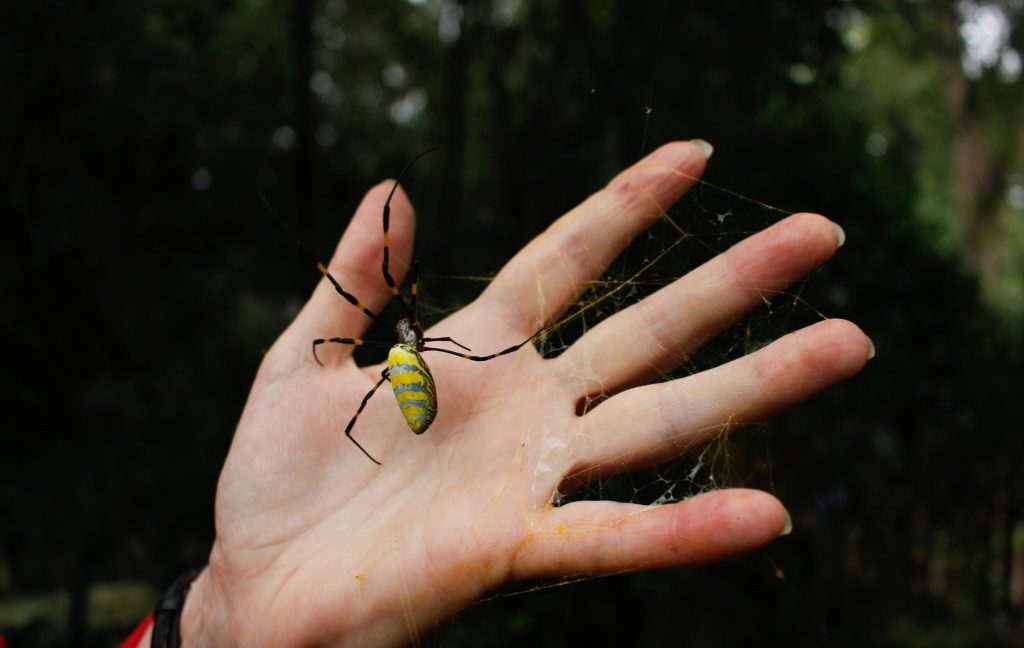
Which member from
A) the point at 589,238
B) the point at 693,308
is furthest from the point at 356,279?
the point at 693,308

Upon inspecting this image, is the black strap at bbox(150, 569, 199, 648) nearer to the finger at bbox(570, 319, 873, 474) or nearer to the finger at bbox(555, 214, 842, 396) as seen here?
the finger at bbox(570, 319, 873, 474)

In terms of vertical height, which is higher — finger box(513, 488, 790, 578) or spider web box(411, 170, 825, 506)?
spider web box(411, 170, 825, 506)

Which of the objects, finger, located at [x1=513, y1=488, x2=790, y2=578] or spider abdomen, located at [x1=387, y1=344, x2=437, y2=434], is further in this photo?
spider abdomen, located at [x1=387, y1=344, x2=437, y2=434]

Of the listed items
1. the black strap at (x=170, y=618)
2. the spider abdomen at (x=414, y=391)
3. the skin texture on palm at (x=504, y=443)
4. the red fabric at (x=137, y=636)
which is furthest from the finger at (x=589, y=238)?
the red fabric at (x=137, y=636)

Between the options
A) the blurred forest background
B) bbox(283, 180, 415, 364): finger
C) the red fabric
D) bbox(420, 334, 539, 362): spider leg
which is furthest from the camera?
the blurred forest background

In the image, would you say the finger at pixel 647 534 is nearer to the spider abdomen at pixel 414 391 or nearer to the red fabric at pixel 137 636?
the spider abdomen at pixel 414 391

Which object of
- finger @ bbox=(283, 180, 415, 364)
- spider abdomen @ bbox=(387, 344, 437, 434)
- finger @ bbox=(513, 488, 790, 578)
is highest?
finger @ bbox=(283, 180, 415, 364)

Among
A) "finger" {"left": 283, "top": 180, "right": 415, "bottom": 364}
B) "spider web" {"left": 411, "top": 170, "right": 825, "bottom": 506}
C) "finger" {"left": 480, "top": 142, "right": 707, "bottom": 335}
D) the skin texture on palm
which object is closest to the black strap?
the skin texture on palm
